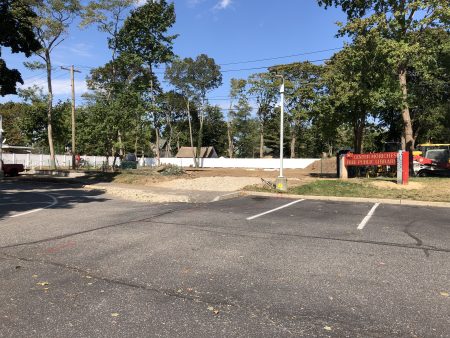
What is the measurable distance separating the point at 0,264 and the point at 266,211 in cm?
763

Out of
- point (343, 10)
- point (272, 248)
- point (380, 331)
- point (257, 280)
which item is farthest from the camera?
point (343, 10)

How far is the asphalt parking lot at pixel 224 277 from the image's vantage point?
409cm

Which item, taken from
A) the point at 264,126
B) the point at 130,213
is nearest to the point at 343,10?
the point at 130,213

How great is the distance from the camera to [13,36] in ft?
72.4

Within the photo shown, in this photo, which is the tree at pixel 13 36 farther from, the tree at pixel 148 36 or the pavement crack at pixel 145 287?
the pavement crack at pixel 145 287

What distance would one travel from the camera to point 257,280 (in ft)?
17.9

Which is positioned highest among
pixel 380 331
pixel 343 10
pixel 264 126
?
pixel 343 10

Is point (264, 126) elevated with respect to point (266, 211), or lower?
elevated

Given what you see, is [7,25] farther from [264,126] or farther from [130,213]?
[264,126]

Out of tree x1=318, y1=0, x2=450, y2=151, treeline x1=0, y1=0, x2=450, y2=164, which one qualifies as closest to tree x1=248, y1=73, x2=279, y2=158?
treeline x1=0, y1=0, x2=450, y2=164

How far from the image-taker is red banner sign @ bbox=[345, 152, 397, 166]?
2016 centimetres

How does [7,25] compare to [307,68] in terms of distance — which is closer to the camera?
[7,25]

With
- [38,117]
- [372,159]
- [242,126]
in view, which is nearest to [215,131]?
[242,126]

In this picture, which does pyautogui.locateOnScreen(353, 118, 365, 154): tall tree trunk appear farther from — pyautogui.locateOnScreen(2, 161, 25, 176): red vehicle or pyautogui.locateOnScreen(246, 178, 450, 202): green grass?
pyautogui.locateOnScreen(2, 161, 25, 176): red vehicle
